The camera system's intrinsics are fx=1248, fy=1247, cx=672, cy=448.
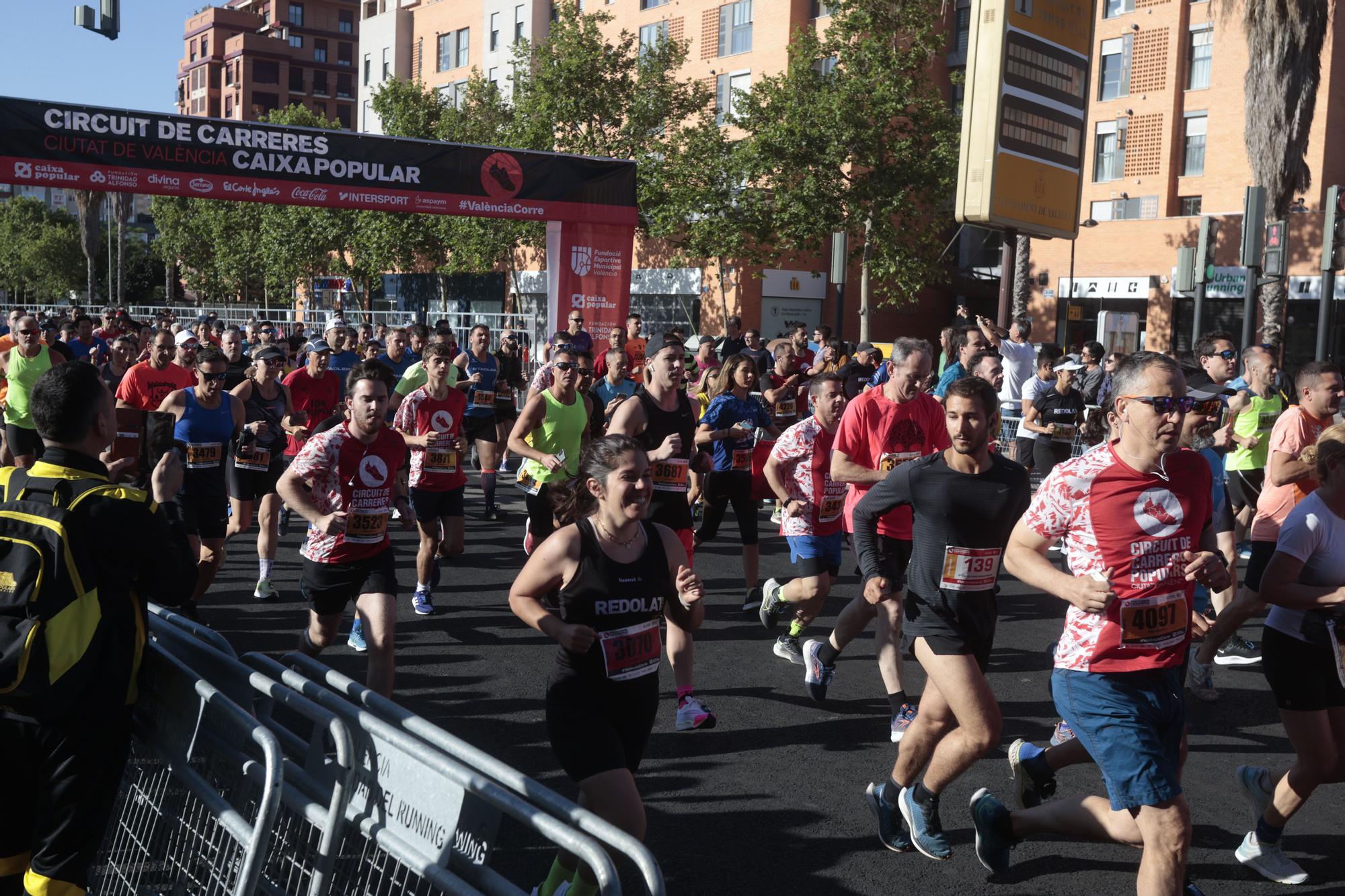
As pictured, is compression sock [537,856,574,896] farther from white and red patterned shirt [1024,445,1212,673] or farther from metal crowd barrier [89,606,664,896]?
white and red patterned shirt [1024,445,1212,673]

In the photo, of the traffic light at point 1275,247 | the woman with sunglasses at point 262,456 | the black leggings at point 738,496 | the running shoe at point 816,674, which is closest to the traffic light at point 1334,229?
the traffic light at point 1275,247

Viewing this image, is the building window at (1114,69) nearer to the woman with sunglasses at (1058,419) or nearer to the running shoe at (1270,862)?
the woman with sunglasses at (1058,419)

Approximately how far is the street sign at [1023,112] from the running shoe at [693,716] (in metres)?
6.66

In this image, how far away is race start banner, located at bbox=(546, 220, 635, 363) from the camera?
20406 millimetres

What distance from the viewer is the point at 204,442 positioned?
8.34m

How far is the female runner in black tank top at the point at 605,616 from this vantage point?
13.0ft

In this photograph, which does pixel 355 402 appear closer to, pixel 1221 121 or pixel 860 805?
pixel 860 805

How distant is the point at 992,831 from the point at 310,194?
52.8 ft

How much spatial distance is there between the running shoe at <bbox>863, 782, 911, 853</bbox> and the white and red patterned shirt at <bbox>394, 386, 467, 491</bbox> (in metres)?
4.81

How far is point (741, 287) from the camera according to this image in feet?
128

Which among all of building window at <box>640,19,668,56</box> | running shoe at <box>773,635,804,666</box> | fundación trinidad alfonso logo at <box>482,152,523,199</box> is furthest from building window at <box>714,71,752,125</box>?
running shoe at <box>773,635,804,666</box>

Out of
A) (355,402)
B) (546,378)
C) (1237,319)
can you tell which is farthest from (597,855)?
(1237,319)

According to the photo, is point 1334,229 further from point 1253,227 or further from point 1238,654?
point 1238,654

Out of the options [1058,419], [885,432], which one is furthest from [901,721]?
[1058,419]
